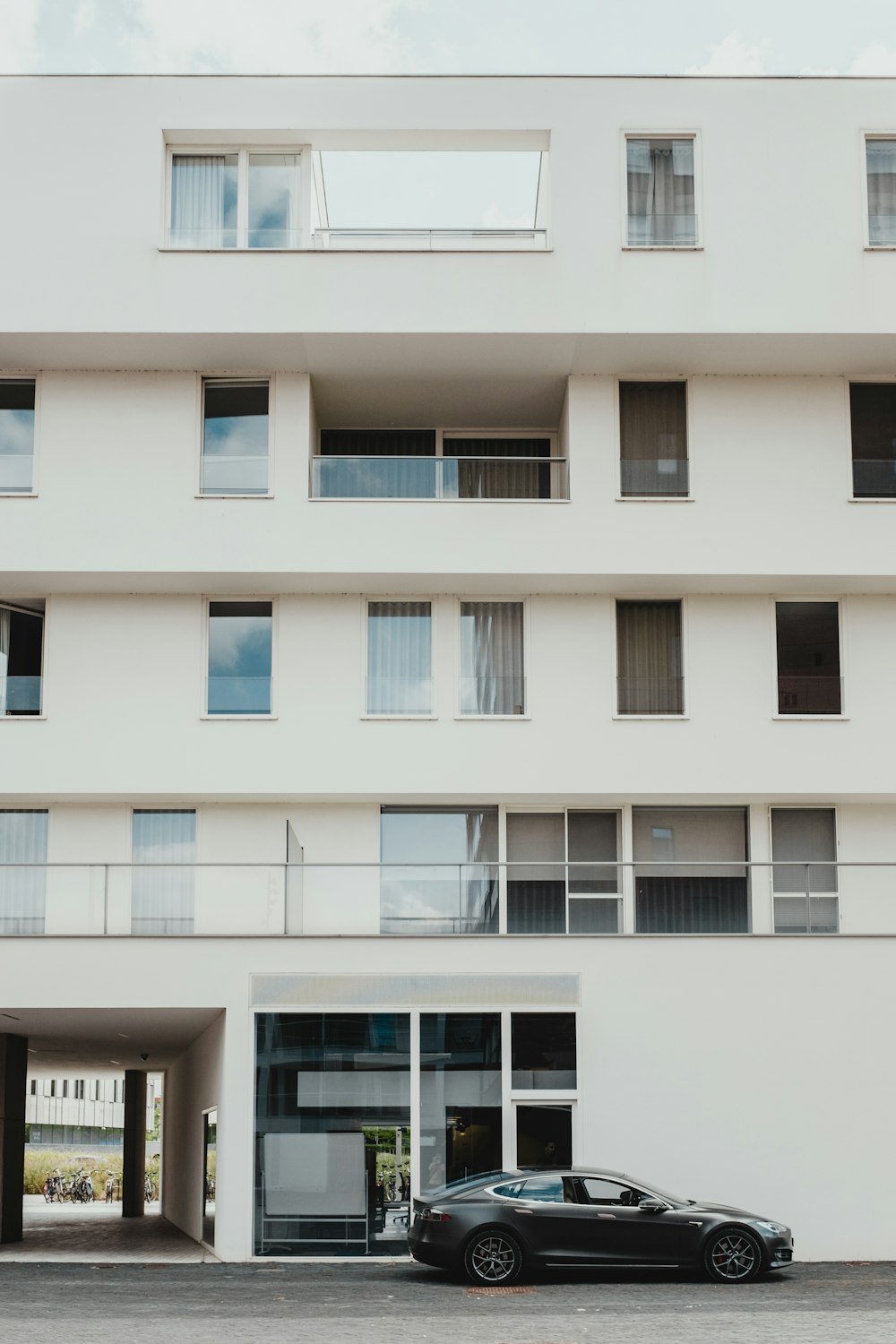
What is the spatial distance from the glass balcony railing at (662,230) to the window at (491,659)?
209 inches

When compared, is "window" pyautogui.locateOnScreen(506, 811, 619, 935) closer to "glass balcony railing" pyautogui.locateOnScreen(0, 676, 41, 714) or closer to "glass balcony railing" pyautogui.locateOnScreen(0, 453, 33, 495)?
"glass balcony railing" pyautogui.locateOnScreen(0, 676, 41, 714)

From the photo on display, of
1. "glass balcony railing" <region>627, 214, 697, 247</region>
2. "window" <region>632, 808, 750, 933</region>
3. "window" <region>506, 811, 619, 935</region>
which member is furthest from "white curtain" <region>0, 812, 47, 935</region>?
"glass balcony railing" <region>627, 214, 697, 247</region>

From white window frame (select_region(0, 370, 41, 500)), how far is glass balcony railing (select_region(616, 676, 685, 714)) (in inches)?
335

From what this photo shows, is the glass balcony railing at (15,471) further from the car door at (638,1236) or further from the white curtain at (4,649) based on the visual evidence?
the car door at (638,1236)

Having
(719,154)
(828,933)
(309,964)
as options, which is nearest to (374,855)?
(309,964)

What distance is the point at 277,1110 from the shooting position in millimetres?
19438

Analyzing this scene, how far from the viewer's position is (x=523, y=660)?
23.2m

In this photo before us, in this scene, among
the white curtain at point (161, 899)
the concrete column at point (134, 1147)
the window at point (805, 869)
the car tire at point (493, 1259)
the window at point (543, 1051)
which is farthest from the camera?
the concrete column at point (134, 1147)

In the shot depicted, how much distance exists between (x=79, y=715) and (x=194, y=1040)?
5.42 metres

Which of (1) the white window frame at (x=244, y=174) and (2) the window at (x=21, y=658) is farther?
(1) the white window frame at (x=244, y=174)

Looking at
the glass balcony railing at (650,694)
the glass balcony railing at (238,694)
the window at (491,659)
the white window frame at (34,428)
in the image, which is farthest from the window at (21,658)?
the glass balcony railing at (650,694)

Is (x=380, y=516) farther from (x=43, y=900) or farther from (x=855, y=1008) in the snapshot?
(x=855, y=1008)

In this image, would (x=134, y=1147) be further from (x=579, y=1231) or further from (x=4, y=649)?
(x=579, y=1231)

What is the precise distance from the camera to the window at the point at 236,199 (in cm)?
2331
